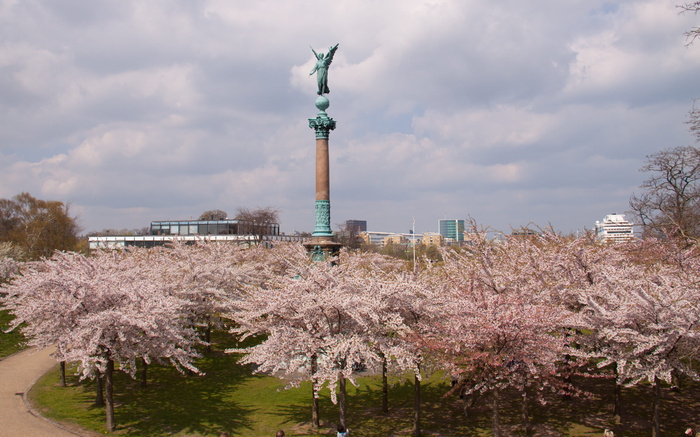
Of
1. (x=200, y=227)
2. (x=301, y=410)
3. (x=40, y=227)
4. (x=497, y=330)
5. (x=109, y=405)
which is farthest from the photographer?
(x=200, y=227)

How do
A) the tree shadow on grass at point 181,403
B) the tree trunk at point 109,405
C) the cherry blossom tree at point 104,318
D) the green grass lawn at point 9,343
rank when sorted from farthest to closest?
the green grass lawn at point 9,343
the tree shadow on grass at point 181,403
the tree trunk at point 109,405
the cherry blossom tree at point 104,318

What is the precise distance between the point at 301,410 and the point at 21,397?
1378 centimetres

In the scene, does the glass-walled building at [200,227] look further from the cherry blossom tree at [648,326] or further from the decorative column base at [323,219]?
the cherry blossom tree at [648,326]

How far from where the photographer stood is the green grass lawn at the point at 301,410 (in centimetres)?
1956

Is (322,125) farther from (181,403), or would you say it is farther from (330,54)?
(181,403)

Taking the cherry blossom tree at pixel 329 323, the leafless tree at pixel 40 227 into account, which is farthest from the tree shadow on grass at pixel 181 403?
the leafless tree at pixel 40 227

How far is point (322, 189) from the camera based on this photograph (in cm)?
3278

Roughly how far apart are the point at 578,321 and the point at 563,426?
17.4 feet

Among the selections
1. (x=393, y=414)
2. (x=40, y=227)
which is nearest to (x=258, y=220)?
(x=40, y=227)

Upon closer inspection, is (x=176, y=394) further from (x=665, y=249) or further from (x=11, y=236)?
(x=11, y=236)

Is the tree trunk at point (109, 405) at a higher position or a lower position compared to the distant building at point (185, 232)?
lower

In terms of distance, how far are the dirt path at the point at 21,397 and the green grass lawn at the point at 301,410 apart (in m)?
0.74

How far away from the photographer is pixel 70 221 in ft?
239

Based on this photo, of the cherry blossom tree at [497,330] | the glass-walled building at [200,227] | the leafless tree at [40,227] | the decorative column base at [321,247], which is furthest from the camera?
the glass-walled building at [200,227]
